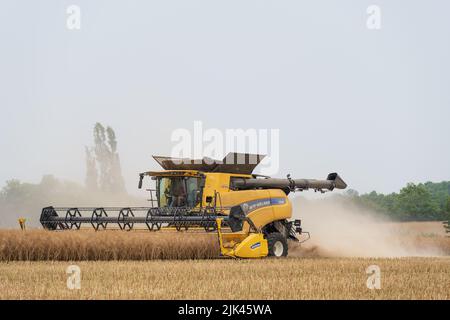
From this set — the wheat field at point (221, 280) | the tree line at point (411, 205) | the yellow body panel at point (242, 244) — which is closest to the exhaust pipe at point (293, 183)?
the yellow body panel at point (242, 244)

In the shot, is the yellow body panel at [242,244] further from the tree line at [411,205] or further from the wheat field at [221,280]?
the tree line at [411,205]

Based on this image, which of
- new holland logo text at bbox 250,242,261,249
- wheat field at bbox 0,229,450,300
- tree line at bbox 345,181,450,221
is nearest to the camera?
wheat field at bbox 0,229,450,300

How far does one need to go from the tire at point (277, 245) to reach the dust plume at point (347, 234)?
2602 millimetres

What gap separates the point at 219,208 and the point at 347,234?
738 centimetres

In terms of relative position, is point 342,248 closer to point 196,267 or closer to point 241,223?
point 241,223

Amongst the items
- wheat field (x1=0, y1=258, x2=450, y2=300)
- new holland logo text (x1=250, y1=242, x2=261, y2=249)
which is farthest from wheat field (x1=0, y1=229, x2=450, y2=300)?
new holland logo text (x1=250, y1=242, x2=261, y2=249)

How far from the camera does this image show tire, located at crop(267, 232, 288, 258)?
18.5 m

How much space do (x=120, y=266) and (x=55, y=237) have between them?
275cm

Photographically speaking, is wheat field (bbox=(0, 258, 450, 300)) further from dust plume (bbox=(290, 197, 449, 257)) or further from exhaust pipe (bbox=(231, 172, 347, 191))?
dust plume (bbox=(290, 197, 449, 257))

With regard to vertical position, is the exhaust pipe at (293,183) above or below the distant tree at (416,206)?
above

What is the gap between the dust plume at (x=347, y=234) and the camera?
73.8ft

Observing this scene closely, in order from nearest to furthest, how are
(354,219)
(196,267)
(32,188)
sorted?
(196,267)
(354,219)
(32,188)

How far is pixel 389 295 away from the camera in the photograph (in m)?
10.6
